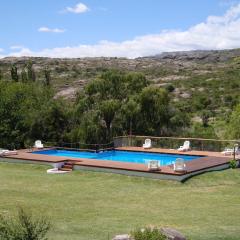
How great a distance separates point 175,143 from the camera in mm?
24125

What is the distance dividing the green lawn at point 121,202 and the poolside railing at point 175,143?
446 cm

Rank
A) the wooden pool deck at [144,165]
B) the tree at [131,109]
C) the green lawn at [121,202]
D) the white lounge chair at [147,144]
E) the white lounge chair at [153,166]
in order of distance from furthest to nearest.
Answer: the tree at [131,109] → the white lounge chair at [147,144] → the white lounge chair at [153,166] → the wooden pool deck at [144,165] → the green lawn at [121,202]

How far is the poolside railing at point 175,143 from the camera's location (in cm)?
2223

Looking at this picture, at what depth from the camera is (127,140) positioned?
83.7 ft

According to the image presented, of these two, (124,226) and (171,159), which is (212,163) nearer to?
(171,159)

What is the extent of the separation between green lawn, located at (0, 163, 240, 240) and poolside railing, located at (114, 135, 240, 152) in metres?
4.46

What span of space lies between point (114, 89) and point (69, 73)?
1870 inches

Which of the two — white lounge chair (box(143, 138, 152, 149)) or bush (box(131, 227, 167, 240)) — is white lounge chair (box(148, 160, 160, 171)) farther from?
bush (box(131, 227, 167, 240))

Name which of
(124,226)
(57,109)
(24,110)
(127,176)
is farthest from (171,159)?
(124,226)

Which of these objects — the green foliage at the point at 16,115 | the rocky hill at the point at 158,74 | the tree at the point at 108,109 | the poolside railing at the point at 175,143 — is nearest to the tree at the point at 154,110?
the tree at the point at 108,109

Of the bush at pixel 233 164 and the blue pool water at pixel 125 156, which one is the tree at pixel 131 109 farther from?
the bush at pixel 233 164

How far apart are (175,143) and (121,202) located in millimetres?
11069

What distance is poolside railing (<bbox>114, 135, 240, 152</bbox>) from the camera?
2223 centimetres

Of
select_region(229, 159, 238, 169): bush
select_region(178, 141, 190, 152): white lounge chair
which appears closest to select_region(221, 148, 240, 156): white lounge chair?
select_region(229, 159, 238, 169): bush
